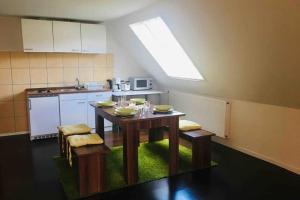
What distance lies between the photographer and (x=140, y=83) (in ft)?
18.0

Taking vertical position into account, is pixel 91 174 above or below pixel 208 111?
below

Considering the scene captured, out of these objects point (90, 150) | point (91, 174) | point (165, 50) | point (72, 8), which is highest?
point (72, 8)

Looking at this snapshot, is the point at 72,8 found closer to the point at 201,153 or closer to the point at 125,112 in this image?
the point at 125,112

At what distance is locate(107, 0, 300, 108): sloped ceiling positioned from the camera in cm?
241

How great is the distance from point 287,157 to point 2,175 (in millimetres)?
3538

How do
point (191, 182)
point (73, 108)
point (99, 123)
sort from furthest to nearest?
point (73, 108)
point (99, 123)
point (191, 182)

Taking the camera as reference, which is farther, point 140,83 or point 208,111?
point 140,83


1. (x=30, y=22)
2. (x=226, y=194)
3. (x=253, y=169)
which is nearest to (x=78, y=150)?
(x=226, y=194)

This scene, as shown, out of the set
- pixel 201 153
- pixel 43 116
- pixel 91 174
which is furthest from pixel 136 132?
pixel 43 116

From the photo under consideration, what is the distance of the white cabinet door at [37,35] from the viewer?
434cm

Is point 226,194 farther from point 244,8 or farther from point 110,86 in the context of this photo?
point 110,86

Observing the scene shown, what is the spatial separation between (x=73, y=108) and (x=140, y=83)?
4.93 ft

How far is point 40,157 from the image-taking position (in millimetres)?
3766

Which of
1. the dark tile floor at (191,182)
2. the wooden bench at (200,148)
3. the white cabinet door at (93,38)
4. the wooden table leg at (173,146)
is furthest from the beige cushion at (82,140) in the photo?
the white cabinet door at (93,38)
